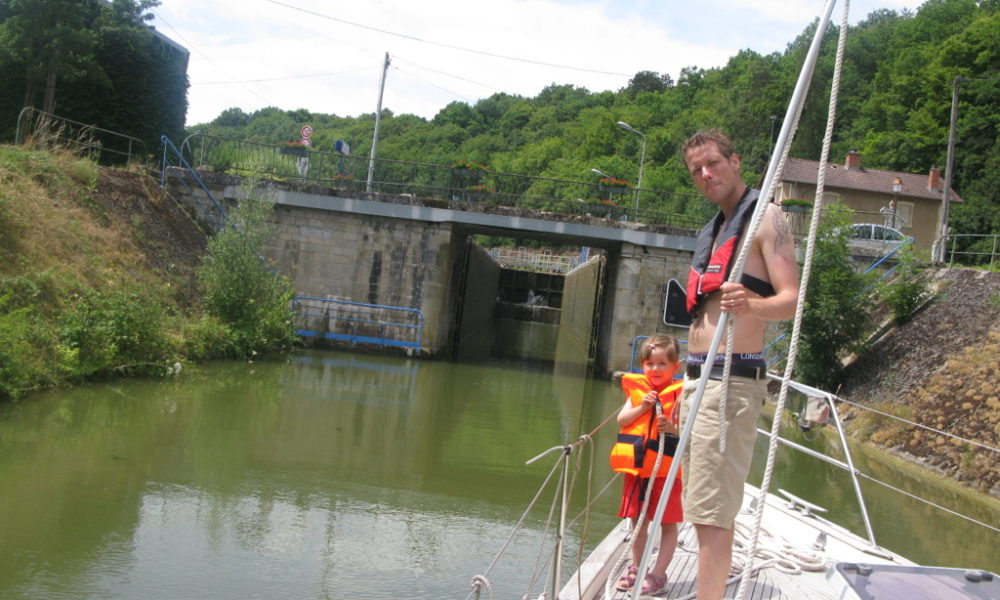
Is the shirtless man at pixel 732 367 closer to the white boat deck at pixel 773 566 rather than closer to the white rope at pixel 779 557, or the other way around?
the white boat deck at pixel 773 566

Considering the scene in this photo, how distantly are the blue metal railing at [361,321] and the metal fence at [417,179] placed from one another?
2740mm

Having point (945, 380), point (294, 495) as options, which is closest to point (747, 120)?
point (945, 380)

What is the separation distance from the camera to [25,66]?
21562 millimetres

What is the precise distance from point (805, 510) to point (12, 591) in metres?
4.69

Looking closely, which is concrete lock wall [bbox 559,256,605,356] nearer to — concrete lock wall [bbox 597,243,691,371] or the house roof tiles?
concrete lock wall [bbox 597,243,691,371]

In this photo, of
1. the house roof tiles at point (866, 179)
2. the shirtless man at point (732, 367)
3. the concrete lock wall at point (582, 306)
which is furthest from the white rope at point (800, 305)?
the house roof tiles at point (866, 179)

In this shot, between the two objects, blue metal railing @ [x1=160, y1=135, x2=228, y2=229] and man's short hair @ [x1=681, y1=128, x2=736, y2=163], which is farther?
blue metal railing @ [x1=160, y1=135, x2=228, y2=229]

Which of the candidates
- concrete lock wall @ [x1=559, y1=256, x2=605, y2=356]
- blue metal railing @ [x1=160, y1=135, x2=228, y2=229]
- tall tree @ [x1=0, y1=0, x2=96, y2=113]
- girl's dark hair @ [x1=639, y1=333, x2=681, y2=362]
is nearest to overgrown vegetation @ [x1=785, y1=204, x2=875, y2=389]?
concrete lock wall @ [x1=559, y1=256, x2=605, y2=356]

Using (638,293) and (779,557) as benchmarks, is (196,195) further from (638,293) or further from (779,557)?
(779,557)

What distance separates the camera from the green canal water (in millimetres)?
4988

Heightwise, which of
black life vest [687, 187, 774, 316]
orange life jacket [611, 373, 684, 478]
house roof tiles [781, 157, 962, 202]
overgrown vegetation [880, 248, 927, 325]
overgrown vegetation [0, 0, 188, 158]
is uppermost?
house roof tiles [781, 157, 962, 202]

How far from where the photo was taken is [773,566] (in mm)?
4207

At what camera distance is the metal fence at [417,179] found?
19.1m

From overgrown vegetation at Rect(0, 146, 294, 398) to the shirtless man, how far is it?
8.26 metres
